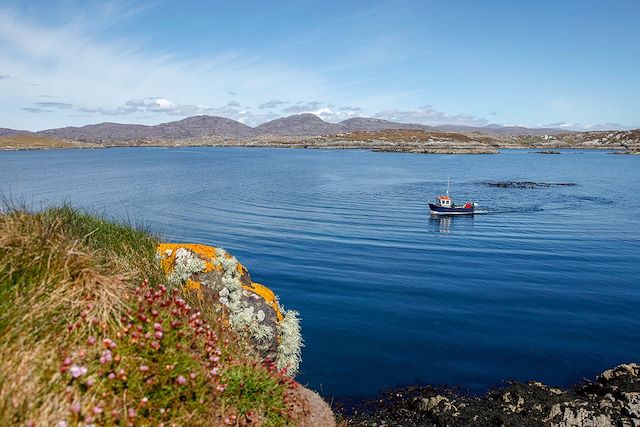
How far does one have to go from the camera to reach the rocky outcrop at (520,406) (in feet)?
46.3

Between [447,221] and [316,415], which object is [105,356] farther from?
[447,221]

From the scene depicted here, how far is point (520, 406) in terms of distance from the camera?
15.6 meters

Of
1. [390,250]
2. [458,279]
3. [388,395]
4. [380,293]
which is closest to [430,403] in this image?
[388,395]

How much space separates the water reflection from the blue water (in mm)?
546

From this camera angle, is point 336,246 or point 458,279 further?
point 336,246

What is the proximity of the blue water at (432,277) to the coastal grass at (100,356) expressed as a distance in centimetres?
995

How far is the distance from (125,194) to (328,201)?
32.9m

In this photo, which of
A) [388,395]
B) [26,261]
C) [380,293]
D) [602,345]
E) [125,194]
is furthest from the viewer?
[125,194]

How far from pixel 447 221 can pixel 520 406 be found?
4029 centimetres

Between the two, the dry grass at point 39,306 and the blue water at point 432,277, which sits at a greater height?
the dry grass at point 39,306

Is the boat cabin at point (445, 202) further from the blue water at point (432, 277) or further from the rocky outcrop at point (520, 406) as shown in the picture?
the rocky outcrop at point (520, 406)

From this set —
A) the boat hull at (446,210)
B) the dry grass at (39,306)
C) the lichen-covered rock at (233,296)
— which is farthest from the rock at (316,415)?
the boat hull at (446,210)

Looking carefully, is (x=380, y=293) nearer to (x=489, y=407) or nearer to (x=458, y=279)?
(x=458, y=279)

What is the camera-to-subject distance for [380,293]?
28.6 meters
